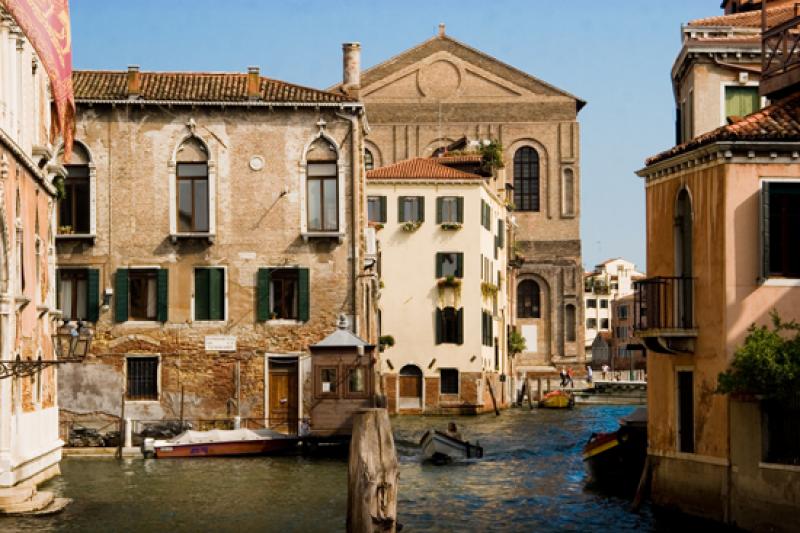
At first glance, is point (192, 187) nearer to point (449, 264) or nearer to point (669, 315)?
point (669, 315)

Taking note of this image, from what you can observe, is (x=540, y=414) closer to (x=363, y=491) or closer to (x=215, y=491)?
(x=215, y=491)

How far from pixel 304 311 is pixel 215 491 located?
960 centimetres

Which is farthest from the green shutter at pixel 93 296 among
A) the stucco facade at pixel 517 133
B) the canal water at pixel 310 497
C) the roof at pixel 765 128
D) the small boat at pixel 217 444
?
the stucco facade at pixel 517 133

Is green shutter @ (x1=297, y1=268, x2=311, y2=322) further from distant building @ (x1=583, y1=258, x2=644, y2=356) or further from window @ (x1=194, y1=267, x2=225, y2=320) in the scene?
distant building @ (x1=583, y1=258, x2=644, y2=356)

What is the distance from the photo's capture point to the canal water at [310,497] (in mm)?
20062

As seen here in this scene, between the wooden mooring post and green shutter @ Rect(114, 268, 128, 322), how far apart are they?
18.6 metres

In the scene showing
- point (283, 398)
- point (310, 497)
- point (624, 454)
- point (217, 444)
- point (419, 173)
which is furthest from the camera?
point (419, 173)

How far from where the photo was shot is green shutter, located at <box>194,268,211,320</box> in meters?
33.2

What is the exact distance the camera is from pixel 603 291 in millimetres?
114875

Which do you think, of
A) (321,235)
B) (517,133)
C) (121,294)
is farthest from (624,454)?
(517,133)

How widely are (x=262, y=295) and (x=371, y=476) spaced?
18367 millimetres

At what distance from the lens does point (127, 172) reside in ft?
109

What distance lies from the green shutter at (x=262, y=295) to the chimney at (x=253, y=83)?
3920mm

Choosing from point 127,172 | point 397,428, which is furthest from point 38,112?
point 397,428
